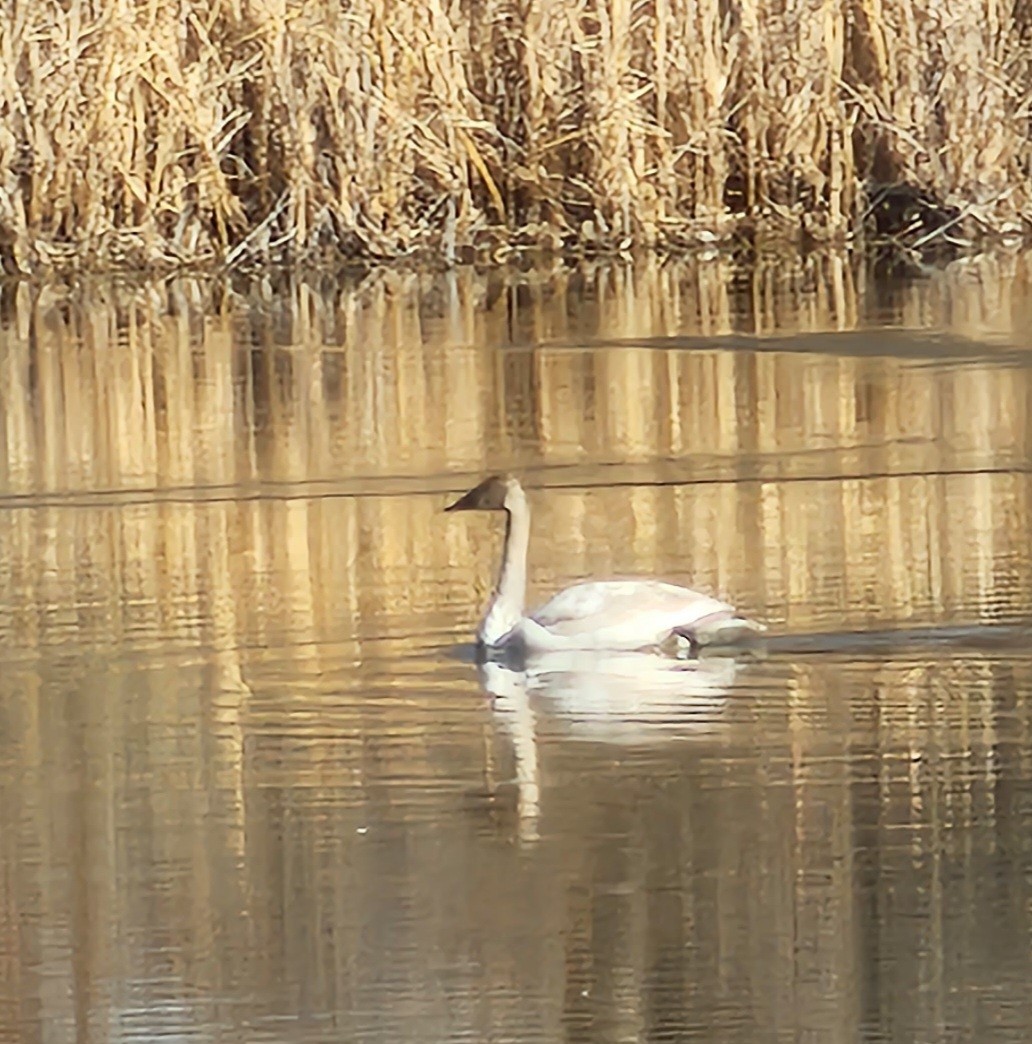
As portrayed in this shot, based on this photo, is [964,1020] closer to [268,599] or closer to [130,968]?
[130,968]

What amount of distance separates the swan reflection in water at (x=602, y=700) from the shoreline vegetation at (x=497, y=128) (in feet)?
32.6

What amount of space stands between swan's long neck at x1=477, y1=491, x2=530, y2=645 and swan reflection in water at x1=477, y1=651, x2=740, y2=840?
4.6 inches

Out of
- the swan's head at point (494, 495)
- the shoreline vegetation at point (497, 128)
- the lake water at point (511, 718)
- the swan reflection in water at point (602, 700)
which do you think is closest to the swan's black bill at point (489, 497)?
the swan's head at point (494, 495)

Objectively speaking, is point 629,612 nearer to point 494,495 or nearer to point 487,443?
point 494,495

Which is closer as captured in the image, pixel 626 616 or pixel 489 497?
pixel 626 616

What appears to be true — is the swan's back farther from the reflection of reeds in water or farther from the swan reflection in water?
the reflection of reeds in water

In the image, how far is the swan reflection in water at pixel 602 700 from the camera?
6.29m

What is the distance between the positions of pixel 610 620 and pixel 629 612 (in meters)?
0.04

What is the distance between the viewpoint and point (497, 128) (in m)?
17.6

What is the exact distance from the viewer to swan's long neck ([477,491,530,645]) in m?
7.22

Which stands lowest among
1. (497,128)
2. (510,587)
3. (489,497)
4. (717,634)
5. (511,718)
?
(511,718)

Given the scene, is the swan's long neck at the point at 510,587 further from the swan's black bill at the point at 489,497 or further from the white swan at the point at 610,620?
the swan's black bill at the point at 489,497

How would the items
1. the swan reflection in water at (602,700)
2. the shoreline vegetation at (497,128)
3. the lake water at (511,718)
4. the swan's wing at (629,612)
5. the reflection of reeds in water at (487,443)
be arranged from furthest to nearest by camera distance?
the shoreline vegetation at (497,128), the reflection of reeds in water at (487,443), the swan's wing at (629,612), the swan reflection in water at (602,700), the lake water at (511,718)

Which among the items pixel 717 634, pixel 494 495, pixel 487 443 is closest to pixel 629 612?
pixel 717 634
